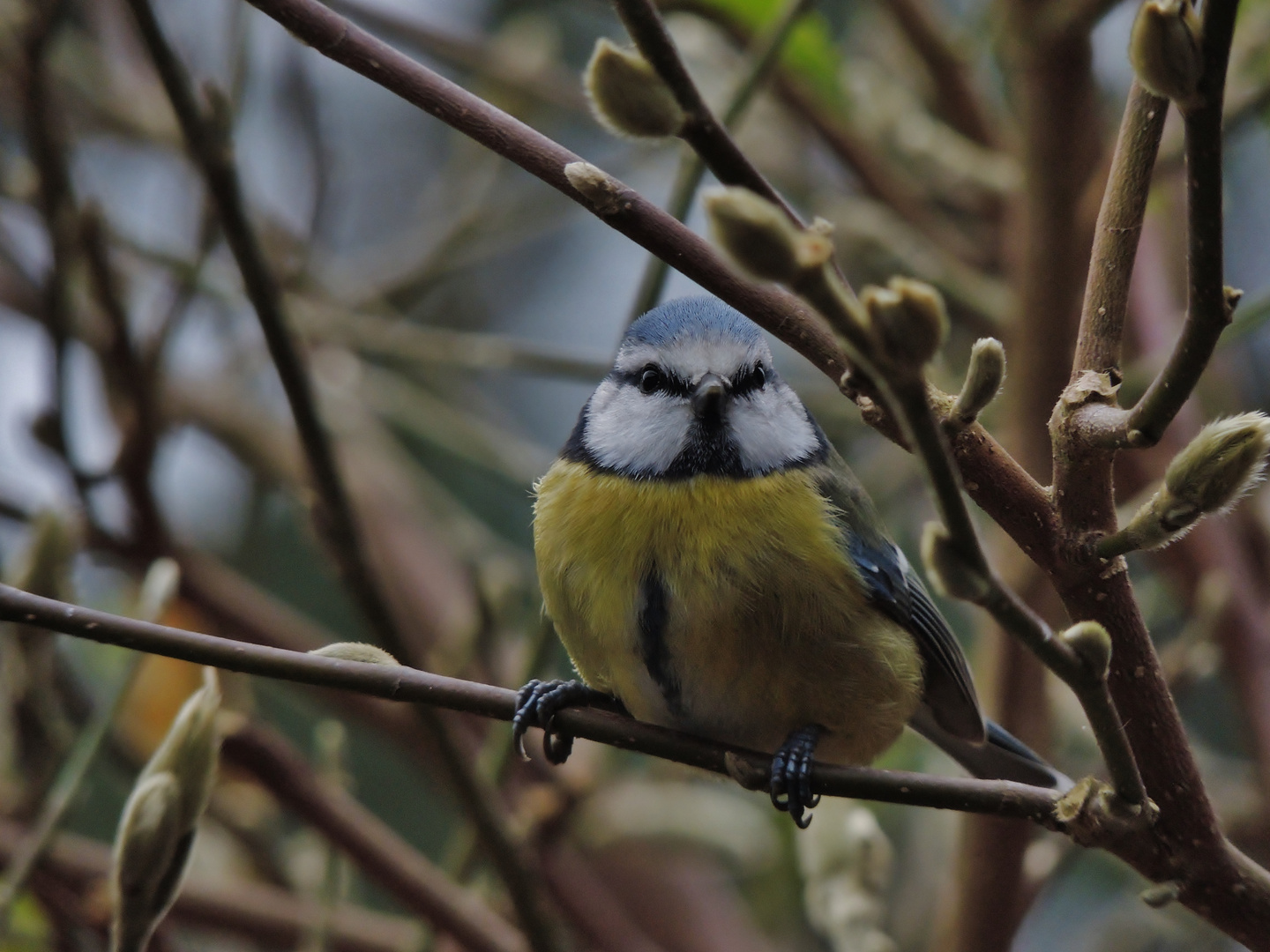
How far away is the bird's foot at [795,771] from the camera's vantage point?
112 cm

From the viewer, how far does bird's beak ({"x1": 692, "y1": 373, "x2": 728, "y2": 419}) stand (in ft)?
4.47

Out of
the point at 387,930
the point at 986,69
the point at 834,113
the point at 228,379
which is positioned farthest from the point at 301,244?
the point at 986,69

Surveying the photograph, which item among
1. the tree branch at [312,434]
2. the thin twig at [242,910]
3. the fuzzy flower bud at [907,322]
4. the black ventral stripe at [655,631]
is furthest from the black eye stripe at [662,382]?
the fuzzy flower bud at [907,322]

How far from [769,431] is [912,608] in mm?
238

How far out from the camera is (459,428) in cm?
220

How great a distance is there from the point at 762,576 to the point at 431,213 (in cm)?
176

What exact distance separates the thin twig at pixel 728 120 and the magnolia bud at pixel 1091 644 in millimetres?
737

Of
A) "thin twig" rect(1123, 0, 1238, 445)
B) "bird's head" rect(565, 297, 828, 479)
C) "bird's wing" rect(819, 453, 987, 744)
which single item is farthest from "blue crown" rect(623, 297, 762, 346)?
"thin twig" rect(1123, 0, 1238, 445)

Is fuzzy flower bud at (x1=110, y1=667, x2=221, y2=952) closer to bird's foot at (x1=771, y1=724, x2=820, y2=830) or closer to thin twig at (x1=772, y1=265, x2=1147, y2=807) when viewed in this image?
bird's foot at (x1=771, y1=724, x2=820, y2=830)

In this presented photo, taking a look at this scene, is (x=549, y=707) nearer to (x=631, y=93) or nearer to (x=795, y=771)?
(x=795, y=771)

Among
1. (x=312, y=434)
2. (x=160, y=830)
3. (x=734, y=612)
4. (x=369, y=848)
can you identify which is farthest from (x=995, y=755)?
(x=160, y=830)

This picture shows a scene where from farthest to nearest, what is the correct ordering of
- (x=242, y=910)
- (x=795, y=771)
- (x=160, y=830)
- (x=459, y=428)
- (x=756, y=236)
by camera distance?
(x=459, y=428)
(x=242, y=910)
(x=795, y=771)
(x=160, y=830)
(x=756, y=236)

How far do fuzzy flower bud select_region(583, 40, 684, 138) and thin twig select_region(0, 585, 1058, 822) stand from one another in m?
0.33

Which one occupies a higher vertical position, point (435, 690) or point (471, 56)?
point (471, 56)
